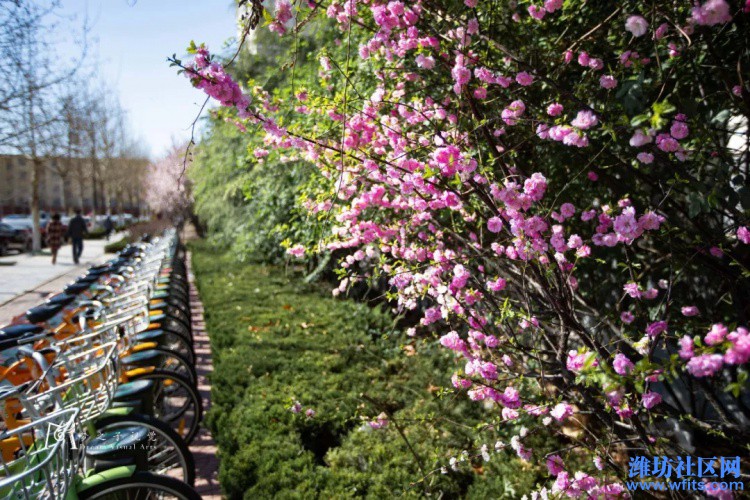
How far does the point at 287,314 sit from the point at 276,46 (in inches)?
237

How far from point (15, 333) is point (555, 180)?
12.7 ft

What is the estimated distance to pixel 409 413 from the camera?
3711mm

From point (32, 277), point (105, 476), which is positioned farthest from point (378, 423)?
point (32, 277)

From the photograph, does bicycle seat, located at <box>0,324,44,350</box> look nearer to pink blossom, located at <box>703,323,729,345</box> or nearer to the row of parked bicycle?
the row of parked bicycle

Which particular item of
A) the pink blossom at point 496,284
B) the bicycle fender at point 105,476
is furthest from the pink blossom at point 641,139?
the bicycle fender at point 105,476

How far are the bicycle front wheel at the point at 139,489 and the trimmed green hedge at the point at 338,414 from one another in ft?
1.53

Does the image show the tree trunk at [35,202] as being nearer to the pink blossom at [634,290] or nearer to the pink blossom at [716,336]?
the pink blossom at [634,290]

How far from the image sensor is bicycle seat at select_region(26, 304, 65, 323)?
4.37 metres

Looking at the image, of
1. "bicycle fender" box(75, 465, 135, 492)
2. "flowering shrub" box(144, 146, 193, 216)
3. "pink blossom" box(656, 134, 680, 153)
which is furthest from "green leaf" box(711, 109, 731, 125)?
"flowering shrub" box(144, 146, 193, 216)

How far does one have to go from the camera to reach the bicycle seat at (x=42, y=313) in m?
4.37

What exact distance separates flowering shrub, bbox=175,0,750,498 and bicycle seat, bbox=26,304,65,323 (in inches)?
111

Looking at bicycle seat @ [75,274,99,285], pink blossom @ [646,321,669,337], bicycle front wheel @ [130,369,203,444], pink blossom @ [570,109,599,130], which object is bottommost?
bicycle front wheel @ [130,369,203,444]

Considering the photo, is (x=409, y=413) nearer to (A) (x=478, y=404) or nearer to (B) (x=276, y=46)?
(A) (x=478, y=404)

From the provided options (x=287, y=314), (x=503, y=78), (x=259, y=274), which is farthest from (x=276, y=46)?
(x=503, y=78)
